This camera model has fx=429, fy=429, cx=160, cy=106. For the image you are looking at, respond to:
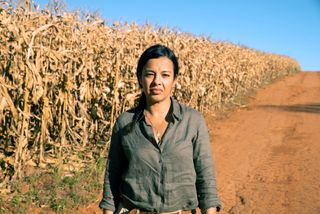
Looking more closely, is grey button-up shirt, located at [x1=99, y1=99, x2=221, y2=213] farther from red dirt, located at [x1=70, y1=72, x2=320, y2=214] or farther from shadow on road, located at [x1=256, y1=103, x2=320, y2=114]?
shadow on road, located at [x1=256, y1=103, x2=320, y2=114]

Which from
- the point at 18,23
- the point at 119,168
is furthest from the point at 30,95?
the point at 119,168

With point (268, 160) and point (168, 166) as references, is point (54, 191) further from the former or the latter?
point (268, 160)

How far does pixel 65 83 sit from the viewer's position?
6.72 m

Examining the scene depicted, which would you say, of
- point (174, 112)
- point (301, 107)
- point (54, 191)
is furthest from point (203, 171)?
point (301, 107)

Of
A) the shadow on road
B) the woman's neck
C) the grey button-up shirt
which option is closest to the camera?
the grey button-up shirt

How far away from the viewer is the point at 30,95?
19.8ft

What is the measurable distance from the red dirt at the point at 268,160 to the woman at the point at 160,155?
3195 mm

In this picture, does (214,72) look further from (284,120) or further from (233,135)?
(233,135)

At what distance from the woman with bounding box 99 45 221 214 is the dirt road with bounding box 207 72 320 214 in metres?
3.51

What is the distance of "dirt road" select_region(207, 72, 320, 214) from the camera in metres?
6.07

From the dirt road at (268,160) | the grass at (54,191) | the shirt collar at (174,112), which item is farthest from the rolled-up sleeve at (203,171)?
the dirt road at (268,160)

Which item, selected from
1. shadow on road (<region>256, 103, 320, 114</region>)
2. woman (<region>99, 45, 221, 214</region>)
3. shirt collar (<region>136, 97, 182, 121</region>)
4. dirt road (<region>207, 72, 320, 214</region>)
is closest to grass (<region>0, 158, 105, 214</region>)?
dirt road (<region>207, 72, 320, 214</region>)

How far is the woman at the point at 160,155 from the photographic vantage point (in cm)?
237

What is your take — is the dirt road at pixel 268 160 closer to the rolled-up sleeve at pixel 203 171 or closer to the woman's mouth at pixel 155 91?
the rolled-up sleeve at pixel 203 171
